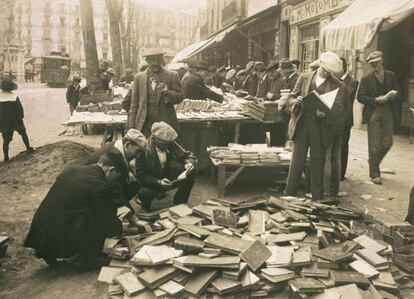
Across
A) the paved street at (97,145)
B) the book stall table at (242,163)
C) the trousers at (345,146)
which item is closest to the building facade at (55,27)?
the paved street at (97,145)

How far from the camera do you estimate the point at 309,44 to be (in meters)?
17.7

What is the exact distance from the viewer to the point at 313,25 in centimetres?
1727

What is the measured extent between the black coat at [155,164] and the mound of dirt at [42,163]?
2.90 meters

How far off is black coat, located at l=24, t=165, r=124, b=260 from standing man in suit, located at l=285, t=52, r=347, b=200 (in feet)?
8.76

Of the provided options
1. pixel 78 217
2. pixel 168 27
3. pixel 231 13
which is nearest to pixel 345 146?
pixel 78 217

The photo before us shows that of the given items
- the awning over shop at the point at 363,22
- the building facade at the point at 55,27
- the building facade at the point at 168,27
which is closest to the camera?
the awning over shop at the point at 363,22

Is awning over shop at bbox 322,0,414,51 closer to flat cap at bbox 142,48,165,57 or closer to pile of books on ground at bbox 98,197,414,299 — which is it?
flat cap at bbox 142,48,165,57

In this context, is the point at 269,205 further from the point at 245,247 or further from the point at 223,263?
the point at 223,263

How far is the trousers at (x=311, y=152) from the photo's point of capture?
6438 millimetres

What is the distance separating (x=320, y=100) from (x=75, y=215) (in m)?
3.34

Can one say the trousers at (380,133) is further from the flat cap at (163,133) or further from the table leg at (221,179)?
the flat cap at (163,133)

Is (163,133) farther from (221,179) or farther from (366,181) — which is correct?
(366,181)

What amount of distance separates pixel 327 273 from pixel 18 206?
468 centimetres

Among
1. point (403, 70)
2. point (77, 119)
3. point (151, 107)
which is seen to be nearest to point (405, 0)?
point (403, 70)
